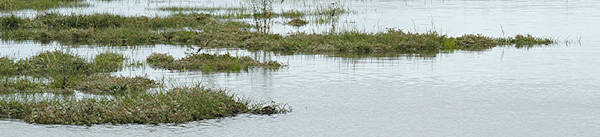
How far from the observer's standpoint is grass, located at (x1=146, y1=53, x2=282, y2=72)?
66.9 feet

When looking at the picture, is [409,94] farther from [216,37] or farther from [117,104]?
[216,37]

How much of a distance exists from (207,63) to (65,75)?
357 centimetres

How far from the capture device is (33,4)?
138ft

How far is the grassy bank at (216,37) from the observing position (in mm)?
25141

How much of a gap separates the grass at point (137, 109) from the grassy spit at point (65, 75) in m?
1.81

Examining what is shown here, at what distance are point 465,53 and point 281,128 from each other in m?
12.7

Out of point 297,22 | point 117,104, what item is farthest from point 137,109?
point 297,22

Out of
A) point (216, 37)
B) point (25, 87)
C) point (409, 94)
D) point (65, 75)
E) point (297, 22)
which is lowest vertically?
point (409, 94)

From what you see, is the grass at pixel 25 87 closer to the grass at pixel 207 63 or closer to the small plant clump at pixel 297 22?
the grass at pixel 207 63

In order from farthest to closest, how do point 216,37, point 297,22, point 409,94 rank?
point 297,22 < point 216,37 < point 409,94

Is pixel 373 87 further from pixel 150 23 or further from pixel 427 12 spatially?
pixel 427 12

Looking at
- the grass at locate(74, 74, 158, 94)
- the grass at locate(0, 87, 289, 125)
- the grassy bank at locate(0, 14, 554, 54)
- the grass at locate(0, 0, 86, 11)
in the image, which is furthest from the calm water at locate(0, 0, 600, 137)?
the grass at locate(0, 0, 86, 11)

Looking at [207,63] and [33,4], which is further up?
[33,4]

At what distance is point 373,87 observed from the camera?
17391mm
